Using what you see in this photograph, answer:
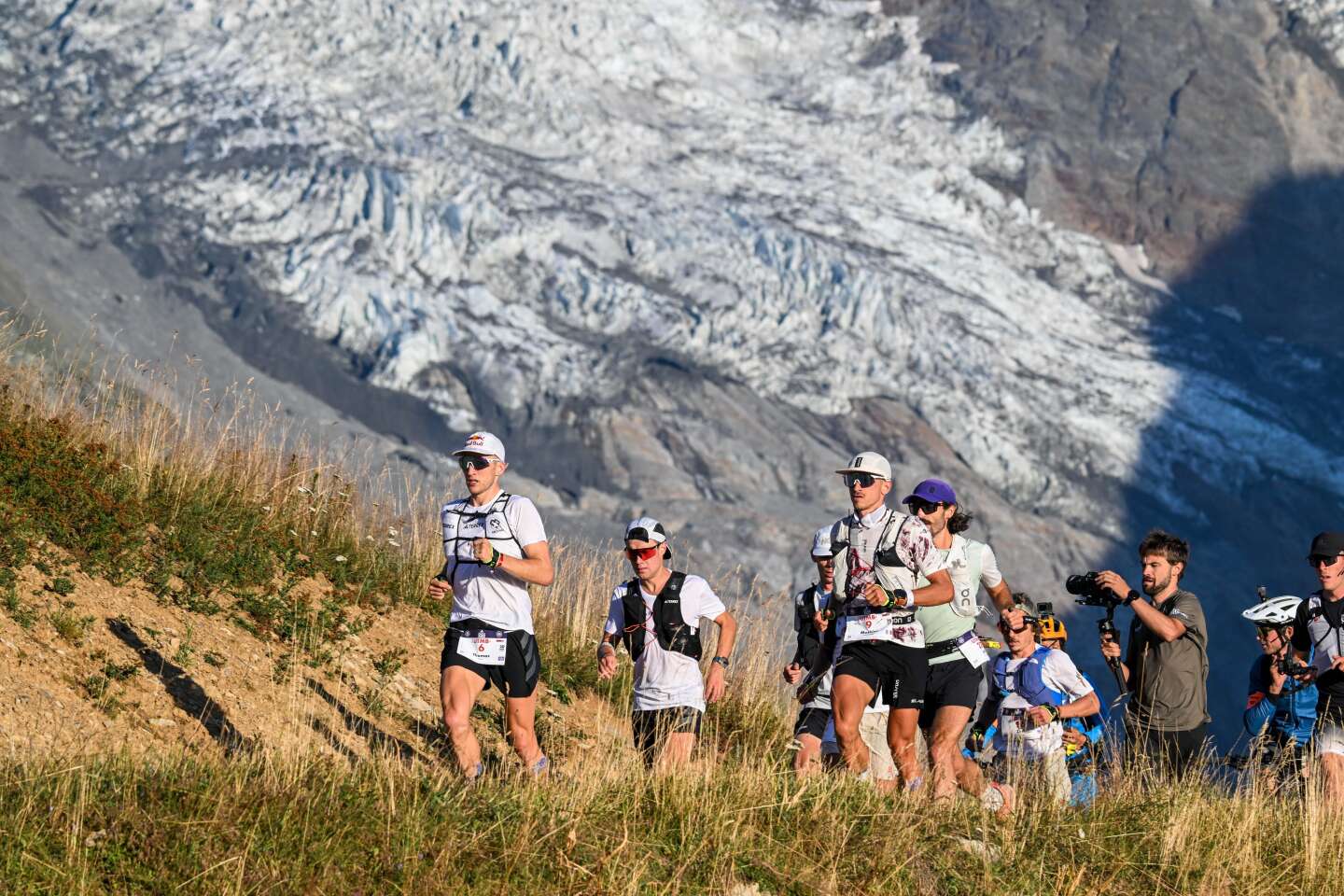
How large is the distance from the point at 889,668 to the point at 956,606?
0.65 metres

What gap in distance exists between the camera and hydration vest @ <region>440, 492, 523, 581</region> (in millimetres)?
7289

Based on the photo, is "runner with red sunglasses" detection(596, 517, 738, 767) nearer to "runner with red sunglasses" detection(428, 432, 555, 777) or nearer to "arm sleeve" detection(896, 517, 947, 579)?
"runner with red sunglasses" detection(428, 432, 555, 777)

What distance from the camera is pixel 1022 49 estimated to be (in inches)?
4008

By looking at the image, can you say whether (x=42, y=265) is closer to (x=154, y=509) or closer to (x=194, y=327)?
(x=194, y=327)

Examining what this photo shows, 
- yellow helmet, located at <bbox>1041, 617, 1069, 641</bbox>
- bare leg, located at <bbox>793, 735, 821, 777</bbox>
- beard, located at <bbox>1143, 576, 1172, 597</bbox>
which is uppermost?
beard, located at <bbox>1143, 576, 1172, 597</bbox>

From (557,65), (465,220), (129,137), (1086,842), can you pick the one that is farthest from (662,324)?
(1086,842)

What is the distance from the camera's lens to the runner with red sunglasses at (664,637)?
25.6ft

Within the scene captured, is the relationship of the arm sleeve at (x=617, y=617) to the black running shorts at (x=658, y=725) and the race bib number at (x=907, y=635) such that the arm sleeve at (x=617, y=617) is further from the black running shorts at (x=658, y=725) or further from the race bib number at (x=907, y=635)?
Answer: the race bib number at (x=907, y=635)

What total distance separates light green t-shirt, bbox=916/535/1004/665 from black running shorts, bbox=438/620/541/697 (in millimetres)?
1980

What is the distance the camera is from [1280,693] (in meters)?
8.48

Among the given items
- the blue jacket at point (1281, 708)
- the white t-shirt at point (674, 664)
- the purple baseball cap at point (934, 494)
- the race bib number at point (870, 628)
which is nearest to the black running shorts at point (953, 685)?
the race bib number at point (870, 628)

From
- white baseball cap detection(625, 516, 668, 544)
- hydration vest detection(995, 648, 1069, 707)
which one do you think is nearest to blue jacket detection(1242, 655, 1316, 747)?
hydration vest detection(995, 648, 1069, 707)

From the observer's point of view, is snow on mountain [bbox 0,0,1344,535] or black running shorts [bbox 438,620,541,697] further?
snow on mountain [bbox 0,0,1344,535]

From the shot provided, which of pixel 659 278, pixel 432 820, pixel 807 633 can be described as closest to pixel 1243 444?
pixel 659 278
